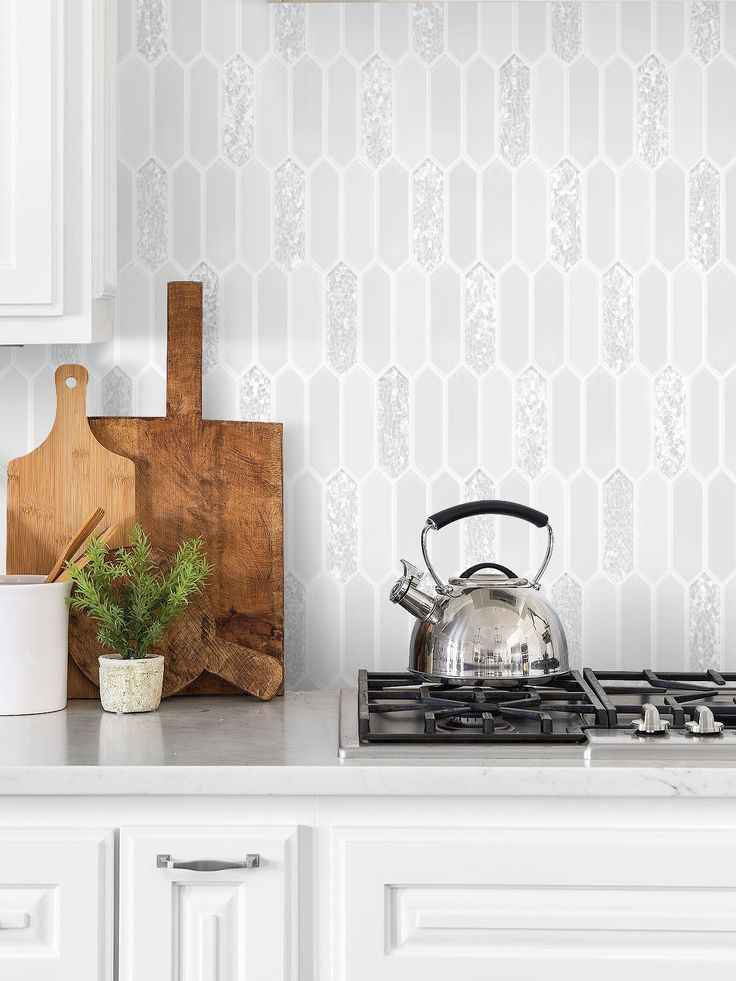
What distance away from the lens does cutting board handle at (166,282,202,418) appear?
1897 millimetres

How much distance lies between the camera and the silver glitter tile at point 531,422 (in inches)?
77.3

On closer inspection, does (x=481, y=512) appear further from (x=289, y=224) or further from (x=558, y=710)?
(x=289, y=224)

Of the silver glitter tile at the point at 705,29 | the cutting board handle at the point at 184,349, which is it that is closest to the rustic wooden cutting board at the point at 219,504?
the cutting board handle at the point at 184,349

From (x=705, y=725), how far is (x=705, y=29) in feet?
4.20

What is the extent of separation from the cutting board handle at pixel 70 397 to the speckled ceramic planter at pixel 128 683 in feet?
1.47

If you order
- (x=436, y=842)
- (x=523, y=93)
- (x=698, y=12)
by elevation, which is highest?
(x=698, y=12)

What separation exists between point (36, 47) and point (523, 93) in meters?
0.86

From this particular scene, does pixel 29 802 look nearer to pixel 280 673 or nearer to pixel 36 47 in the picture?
pixel 280 673

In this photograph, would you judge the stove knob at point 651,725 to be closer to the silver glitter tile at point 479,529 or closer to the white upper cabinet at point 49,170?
the silver glitter tile at point 479,529

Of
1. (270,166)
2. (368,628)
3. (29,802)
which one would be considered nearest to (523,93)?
(270,166)

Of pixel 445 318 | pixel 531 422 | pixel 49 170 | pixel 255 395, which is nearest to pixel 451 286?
pixel 445 318

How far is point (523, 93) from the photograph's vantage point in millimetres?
1949

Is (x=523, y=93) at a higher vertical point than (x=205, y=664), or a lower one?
higher

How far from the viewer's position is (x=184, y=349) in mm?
1913
